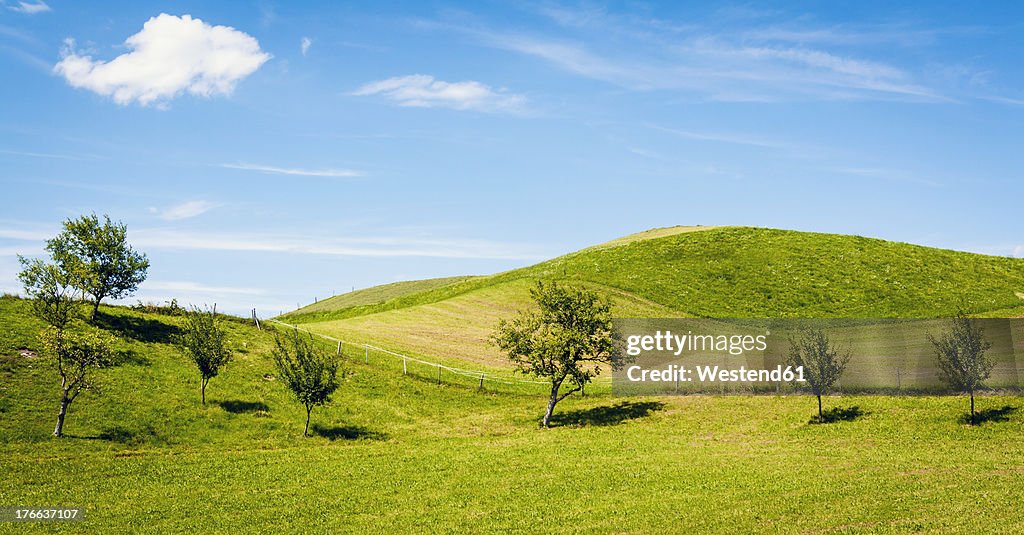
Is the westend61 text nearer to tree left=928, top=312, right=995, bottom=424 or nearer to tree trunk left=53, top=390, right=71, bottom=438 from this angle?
tree left=928, top=312, right=995, bottom=424

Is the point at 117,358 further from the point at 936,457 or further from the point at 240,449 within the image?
the point at 936,457

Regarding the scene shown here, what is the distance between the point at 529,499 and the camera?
1303 inches

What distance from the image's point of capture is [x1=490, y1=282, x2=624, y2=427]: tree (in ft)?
179

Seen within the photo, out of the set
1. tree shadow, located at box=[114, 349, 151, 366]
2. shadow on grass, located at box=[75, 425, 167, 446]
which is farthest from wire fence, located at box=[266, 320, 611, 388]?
shadow on grass, located at box=[75, 425, 167, 446]

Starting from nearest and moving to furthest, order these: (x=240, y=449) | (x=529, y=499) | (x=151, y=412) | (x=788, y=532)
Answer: (x=788, y=532) < (x=529, y=499) < (x=240, y=449) < (x=151, y=412)

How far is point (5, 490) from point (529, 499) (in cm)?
2629

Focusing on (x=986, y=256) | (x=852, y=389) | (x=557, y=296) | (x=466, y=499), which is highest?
Result: (x=986, y=256)

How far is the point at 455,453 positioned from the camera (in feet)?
147

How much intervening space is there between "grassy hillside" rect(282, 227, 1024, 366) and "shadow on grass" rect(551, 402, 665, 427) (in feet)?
74.0

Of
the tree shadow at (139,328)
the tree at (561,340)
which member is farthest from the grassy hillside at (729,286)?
the tree at (561,340)

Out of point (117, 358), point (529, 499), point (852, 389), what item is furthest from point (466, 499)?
point (117, 358)

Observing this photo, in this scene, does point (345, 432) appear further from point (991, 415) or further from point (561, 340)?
point (991, 415)

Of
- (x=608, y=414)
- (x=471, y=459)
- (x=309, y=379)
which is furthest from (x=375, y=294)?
(x=471, y=459)

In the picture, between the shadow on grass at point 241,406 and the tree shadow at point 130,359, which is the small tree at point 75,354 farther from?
the shadow on grass at point 241,406
